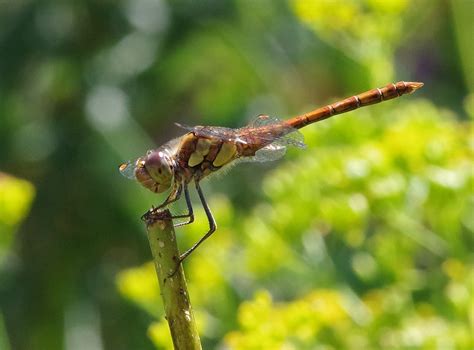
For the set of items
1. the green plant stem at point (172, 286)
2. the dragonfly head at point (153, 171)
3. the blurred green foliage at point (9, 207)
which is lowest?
the green plant stem at point (172, 286)

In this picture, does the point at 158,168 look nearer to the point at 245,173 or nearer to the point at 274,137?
the point at 274,137

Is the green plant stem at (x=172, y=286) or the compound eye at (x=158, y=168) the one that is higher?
the compound eye at (x=158, y=168)

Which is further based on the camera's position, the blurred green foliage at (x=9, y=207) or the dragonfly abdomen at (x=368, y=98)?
the blurred green foliage at (x=9, y=207)

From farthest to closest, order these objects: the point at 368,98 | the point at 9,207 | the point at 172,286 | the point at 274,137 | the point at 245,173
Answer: the point at 245,173 < the point at 9,207 < the point at 368,98 < the point at 274,137 < the point at 172,286

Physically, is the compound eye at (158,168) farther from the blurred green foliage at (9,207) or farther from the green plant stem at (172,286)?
the blurred green foliage at (9,207)

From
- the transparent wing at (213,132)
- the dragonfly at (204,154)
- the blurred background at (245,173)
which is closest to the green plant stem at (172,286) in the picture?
the dragonfly at (204,154)

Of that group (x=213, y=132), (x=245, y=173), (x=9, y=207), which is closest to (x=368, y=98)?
(x=213, y=132)
